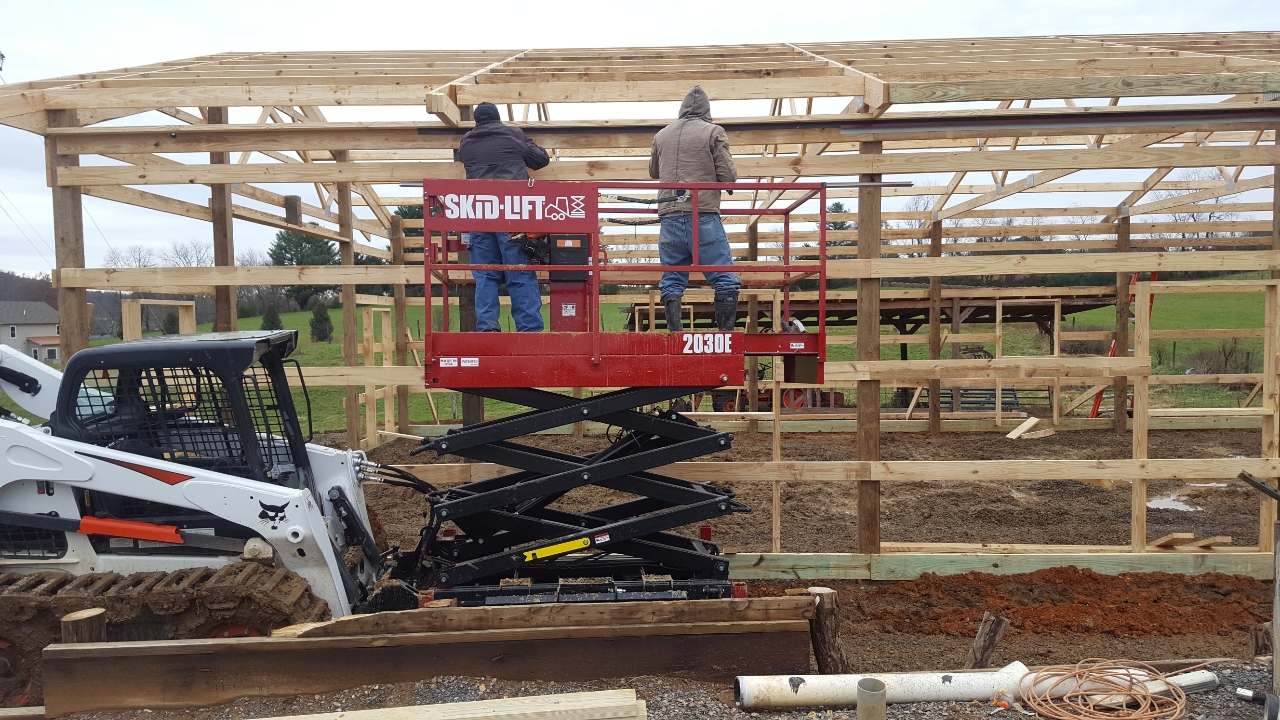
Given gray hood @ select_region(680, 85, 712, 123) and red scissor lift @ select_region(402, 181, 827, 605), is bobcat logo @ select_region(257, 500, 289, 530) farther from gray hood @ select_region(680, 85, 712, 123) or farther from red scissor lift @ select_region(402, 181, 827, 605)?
gray hood @ select_region(680, 85, 712, 123)

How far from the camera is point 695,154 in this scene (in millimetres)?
5730

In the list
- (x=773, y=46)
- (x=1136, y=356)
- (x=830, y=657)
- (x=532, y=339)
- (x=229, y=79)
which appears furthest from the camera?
(x=773, y=46)

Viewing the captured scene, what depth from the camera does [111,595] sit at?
169 inches

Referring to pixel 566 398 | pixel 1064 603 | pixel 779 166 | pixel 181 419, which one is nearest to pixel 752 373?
pixel 779 166

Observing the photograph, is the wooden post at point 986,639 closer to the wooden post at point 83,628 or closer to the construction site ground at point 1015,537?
the construction site ground at point 1015,537

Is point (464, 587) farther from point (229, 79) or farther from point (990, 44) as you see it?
point (990, 44)

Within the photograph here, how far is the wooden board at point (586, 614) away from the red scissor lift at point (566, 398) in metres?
0.34

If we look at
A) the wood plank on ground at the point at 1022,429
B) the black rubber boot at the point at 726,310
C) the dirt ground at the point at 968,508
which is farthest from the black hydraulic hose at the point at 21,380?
the wood plank on ground at the point at 1022,429

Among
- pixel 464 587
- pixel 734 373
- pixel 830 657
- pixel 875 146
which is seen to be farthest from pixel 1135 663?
pixel 875 146

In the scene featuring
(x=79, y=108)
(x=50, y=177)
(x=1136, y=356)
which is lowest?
(x=1136, y=356)

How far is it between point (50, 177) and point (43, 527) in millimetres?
4063

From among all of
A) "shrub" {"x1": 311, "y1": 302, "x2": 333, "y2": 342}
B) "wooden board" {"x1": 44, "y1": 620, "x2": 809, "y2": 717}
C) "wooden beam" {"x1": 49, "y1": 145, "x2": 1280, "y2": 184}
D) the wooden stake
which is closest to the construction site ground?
the wooden stake

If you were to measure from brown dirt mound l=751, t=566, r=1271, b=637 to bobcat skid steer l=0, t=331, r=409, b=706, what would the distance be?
363cm

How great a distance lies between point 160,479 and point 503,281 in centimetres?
259
